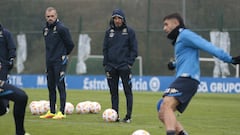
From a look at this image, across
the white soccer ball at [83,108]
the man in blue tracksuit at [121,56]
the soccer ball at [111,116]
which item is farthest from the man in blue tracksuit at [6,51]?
the white soccer ball at [83,108]

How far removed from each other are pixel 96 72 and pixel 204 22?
6683mm

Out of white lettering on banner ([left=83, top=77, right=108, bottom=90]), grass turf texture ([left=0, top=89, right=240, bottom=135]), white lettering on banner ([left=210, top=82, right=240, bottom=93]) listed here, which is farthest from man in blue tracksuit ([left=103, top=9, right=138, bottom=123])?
white lettering on banner ([left=83, top=77, right=108, bottom=90])

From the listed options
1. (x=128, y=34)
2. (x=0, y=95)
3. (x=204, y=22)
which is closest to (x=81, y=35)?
(x=204, y=22)

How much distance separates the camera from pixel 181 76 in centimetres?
1027

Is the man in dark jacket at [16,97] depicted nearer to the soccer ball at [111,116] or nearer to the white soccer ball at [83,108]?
the soccer ball at [111,116]

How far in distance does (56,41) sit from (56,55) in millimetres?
313

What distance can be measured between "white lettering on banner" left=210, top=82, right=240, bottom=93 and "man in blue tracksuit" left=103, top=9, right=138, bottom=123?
16.1m

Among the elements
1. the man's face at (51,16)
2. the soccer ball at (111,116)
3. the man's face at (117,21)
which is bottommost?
the soccer ball at (111,116)

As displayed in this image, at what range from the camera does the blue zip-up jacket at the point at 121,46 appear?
14805 millimetres

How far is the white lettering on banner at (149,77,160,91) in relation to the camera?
→ 32950 mm

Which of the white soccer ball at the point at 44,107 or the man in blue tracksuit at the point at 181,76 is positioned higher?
the man in blue tracksuit at the point at 181,76

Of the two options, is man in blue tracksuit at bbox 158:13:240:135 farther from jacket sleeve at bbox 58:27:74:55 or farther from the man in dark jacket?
jacket sleeve at bbox 58:27:74:55

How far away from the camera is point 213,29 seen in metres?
34.7

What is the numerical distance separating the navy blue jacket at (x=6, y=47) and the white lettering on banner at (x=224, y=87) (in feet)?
57.8
